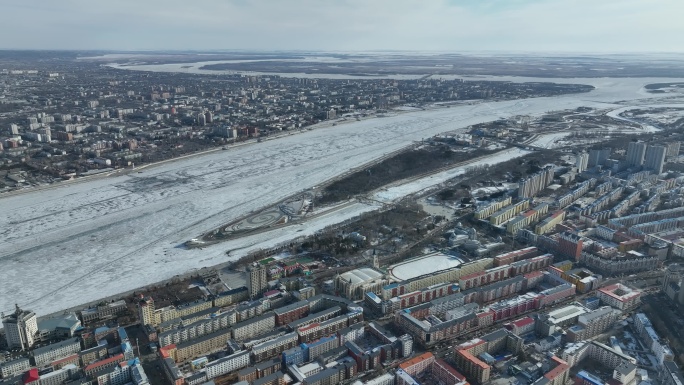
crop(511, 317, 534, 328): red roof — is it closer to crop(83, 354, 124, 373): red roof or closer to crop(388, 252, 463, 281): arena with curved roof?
crop(388, 252, 463, 281): arena with curved roof

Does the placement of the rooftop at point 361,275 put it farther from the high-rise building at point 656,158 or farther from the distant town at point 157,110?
the high-rise building at point 656,158

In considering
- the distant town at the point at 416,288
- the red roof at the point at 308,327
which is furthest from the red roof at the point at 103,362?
the red roof at the point at 308,327

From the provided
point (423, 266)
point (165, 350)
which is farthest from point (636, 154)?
point (165, 350)

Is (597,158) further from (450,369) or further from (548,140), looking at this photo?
(450,369)

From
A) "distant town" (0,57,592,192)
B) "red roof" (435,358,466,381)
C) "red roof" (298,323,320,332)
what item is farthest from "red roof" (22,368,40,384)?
"distant town" (0,57,592,192)

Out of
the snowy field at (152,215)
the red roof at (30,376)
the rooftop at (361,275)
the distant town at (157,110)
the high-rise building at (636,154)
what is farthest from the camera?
the distant town at (157,110)

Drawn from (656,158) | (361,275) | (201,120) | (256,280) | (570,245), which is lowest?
(361,275)
